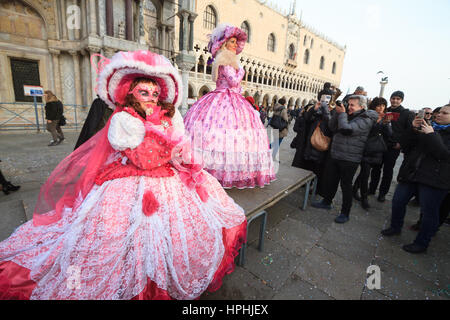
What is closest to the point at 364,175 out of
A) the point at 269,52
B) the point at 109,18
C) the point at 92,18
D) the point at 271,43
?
the point at 109,18

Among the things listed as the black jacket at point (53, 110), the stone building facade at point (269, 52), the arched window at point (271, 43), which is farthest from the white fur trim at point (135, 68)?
the arched window at point (271, 43)

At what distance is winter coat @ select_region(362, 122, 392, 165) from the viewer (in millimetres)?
3631

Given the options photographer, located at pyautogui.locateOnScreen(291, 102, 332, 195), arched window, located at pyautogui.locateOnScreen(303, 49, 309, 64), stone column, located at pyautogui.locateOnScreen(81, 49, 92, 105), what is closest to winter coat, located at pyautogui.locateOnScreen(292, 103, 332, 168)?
photographer, located at pyautogui.locateOnScreen(291, 102, 332, 195)

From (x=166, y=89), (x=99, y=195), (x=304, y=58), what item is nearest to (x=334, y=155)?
(x=166, y=89)

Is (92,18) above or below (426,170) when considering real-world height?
above

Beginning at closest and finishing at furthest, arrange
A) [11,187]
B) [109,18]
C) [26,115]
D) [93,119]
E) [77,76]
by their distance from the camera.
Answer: [11,187], [93,119], [109,18], [26,115], [77,76]

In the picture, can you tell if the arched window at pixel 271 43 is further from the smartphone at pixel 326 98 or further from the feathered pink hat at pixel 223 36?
the feathered pink hat at pixel 223 36

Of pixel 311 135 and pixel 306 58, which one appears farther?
pixel 306 58

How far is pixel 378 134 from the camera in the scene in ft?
12.3

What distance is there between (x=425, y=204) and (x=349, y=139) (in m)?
1.19

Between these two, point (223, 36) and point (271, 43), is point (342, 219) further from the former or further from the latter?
point (271, 43)

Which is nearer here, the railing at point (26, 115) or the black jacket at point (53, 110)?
the black jacket at point (53, 110)

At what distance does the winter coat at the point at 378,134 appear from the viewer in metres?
3.63

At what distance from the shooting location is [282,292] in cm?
203
